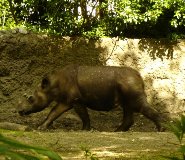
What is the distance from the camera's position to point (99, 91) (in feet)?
31.8

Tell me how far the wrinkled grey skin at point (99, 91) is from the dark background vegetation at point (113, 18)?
146 centimetres

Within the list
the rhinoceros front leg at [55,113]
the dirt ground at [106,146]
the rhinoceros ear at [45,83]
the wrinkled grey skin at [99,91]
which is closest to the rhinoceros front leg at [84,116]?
the wrinkled grey skin at [99,91]

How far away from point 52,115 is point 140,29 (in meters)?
3.28

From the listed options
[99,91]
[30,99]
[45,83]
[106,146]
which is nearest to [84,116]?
[99,91]

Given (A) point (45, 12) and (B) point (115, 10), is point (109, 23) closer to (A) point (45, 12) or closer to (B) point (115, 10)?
(B) point (115, 10)

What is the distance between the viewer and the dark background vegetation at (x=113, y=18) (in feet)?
34.5

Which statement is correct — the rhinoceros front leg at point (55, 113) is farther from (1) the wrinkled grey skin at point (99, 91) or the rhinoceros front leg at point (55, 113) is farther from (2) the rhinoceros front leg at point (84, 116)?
(2) the rhinoceros front leg at point (84, 116)

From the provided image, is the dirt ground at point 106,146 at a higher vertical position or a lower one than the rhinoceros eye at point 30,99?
higher

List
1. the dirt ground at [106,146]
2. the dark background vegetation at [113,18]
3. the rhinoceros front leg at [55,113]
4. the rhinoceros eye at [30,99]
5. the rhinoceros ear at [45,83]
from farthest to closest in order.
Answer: the dark background vegetation at [113,18] → the rhinoceros eye at [30,99] → the rhinoceros ear at [45,83] → the rhinoceros front leg at [55,113] → the dirt ground at [106,146]

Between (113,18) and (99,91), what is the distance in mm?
2037

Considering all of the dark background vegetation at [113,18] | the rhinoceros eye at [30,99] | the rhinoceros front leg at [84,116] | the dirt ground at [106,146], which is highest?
the dark background vegetation at [113,18]

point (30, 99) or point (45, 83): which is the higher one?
point (45, 83)

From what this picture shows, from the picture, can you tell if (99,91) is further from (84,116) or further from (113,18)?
(113,18)

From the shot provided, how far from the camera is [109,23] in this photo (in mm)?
10992
